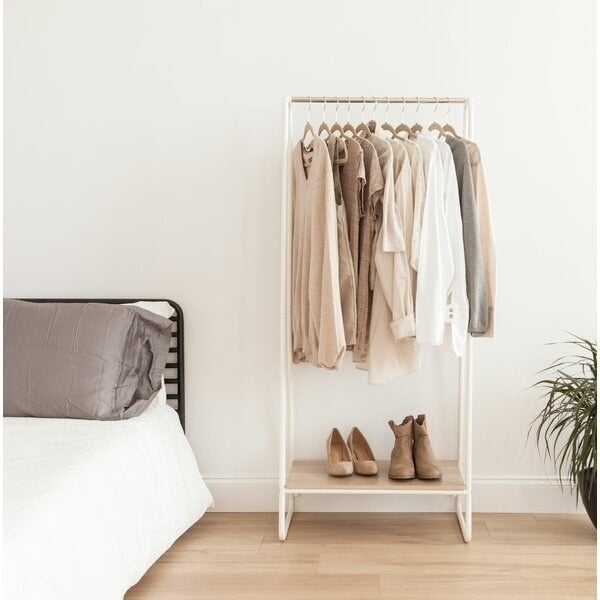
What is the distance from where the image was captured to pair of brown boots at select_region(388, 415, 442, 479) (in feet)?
8.32

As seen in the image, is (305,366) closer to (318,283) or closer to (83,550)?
(318,283)

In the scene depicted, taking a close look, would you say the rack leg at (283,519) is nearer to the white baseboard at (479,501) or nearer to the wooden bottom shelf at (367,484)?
the wooden bottom shelf at (367,484)

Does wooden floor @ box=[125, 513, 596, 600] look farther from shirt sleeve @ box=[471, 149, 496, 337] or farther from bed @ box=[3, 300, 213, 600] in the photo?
shirt sleeve @ box=[471, 149, 496, 337]

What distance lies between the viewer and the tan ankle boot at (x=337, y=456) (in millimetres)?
2564

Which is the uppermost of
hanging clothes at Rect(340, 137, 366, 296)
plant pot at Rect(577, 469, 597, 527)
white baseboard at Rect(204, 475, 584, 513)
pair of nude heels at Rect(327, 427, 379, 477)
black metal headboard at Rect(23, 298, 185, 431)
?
hanging clothes at Rect(340, 137, 366, 296)

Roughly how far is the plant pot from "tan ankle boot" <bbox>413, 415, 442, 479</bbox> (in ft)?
1.74

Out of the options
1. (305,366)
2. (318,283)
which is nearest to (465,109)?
(318,283)

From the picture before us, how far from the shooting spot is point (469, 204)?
2.40m

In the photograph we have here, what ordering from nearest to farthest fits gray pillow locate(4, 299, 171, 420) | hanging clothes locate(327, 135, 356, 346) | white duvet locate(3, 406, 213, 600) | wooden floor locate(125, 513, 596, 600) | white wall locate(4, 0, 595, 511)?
1. white duvet locate(3, 406, 213, 600)
2. wooden floor locate(125, 513, 596, 600)
3. gray pillow locate(4, 299, 171, 420)
4. hanging clothes locate(327, 135, 356, 346)
5. white wall locate(4, 0, 595, 511)

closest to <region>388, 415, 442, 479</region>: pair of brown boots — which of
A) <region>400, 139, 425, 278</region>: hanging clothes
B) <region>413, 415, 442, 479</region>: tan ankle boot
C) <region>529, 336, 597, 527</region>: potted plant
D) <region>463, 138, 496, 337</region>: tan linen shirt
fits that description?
<region>413, 415, 442, 479</region>: tan ankle boot

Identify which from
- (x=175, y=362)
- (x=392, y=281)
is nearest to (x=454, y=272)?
(x=392, y=281)

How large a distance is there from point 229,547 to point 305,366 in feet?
2.60

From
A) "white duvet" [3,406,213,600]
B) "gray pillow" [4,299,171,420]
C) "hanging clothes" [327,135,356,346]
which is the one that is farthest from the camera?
"hanging clothes" [327,135,356,346]

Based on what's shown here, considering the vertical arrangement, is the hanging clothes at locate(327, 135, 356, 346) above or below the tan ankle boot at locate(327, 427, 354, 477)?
above
